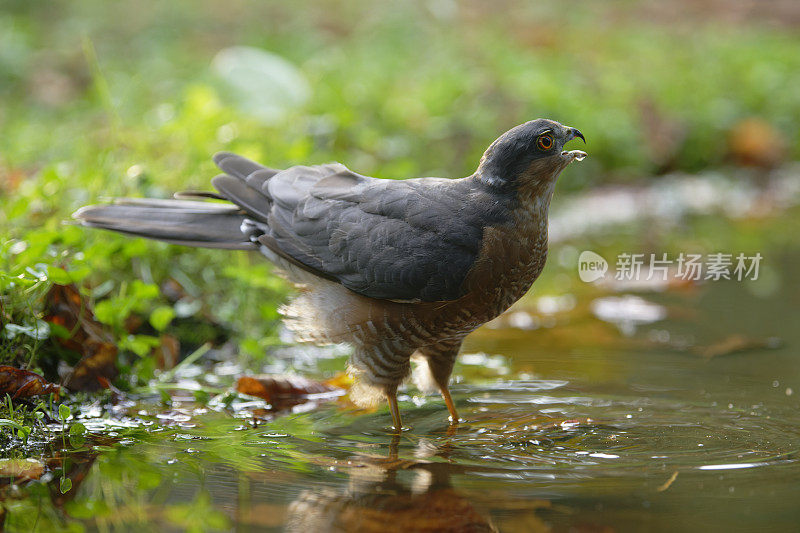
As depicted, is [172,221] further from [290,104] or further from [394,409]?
[290,104]

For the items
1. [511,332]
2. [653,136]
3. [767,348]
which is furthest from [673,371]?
[653,136]

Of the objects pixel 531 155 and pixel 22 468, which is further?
pixel 531 155

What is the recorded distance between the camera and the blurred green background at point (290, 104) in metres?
4.42

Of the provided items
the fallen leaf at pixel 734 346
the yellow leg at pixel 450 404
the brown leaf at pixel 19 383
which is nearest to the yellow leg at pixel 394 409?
the yellow leg at pixel 450 404

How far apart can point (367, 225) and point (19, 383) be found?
1.37 meters

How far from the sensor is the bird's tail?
153 inches

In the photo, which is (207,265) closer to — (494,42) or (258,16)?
(494,42)

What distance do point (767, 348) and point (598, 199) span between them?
12.4 feet

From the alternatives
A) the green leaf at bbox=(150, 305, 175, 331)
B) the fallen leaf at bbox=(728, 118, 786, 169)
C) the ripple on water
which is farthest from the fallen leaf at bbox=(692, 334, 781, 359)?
the fallen leaf at bbox=(728, 118, 786, 169)

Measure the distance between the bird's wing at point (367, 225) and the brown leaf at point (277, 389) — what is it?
494mm

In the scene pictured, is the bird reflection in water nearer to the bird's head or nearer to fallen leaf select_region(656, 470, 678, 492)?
fallen leaf select_region(656, 470, 678, 492)

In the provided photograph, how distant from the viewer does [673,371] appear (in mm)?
4168

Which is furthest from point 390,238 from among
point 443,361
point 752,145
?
point 752,145

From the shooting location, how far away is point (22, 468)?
9.35ft
